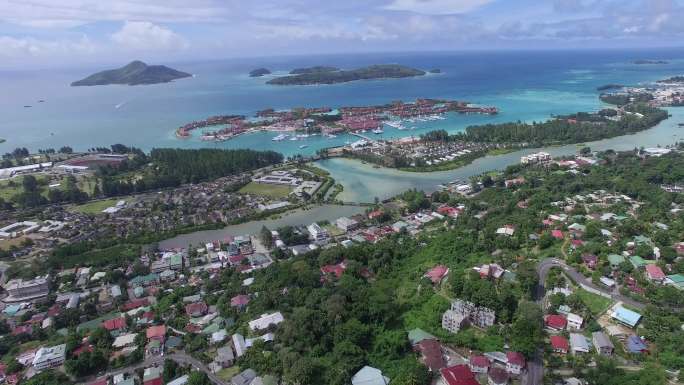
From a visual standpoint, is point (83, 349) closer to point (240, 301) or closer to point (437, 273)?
point (240, 301)

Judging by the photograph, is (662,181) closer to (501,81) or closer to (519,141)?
(519,141)

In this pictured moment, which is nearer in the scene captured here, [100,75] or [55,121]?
[55,121]

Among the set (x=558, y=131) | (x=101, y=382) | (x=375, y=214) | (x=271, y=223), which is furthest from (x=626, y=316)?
(x=558, y=131)

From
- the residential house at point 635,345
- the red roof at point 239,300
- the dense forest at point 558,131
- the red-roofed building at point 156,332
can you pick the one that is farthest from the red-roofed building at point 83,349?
the dense forest at point 558,131

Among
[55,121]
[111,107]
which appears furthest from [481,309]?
[111,107]

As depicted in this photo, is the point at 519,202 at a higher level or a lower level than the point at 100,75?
lower

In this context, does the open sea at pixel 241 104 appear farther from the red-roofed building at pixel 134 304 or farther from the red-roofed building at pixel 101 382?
the red-roofed building at pixel 101 382
